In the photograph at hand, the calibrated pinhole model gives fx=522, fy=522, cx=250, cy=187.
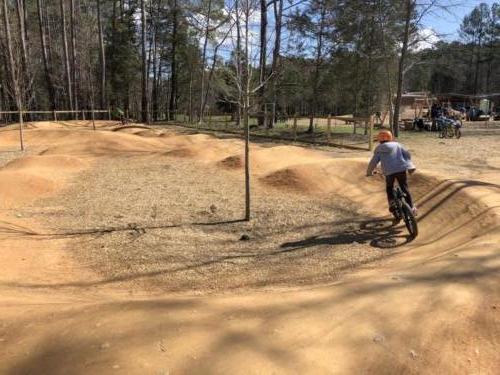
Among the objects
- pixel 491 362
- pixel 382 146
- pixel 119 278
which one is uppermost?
pixel 382 146

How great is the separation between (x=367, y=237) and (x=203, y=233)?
292cm

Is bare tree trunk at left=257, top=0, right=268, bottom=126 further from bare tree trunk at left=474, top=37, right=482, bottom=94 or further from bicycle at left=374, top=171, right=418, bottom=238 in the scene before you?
bare tree trunk at left=474, top=37, right=482, bottom=94

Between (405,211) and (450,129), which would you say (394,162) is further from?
(450,129)

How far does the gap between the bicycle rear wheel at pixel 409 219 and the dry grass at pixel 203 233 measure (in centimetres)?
63

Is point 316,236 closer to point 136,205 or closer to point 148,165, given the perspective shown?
point 136,205

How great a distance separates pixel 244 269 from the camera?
24.5 ft

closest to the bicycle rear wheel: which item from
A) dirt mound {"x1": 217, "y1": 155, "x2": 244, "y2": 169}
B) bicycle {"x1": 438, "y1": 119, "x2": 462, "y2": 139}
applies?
dirt mound {"x1": 217, "y1": 155, "x2": 244, "y2": 169}

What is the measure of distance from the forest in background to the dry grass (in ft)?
7.92

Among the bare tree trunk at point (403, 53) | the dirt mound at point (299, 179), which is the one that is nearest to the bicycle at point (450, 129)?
the bare tree trunk at point (403, 53)

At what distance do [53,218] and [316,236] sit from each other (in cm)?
537

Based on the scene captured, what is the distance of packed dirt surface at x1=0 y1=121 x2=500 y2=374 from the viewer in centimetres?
357

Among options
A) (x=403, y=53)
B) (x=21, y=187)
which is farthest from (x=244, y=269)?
(x=403, y=53)

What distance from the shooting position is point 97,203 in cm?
1195

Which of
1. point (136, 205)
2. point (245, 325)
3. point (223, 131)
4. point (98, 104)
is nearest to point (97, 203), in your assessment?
point (136, 205)
